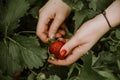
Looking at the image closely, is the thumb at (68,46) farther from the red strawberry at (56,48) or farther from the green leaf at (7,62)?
the green leaf at (7,62)

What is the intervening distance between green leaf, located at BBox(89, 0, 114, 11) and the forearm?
0.23ft

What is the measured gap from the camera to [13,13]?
1618mm

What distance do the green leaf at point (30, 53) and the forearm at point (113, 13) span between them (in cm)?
35

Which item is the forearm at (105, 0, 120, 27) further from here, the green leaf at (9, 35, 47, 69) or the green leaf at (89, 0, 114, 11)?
the green leaf at (9, 35, 47, 69)

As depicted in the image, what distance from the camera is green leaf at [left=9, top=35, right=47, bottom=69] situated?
1583 millimetres

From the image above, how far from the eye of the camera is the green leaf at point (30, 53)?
1.58 metres

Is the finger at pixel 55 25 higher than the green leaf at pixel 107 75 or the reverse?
higher

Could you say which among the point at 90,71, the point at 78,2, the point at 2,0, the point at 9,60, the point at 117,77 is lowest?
the point at 117,77

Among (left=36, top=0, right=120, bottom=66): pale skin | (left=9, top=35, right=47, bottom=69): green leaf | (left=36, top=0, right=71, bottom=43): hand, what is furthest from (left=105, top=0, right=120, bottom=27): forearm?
(left=9, top=35, right=47, bottom=69): green leaf

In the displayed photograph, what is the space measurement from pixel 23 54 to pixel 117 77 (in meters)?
0.47

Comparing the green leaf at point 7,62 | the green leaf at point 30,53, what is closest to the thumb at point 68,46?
the green leaf at point 30,53

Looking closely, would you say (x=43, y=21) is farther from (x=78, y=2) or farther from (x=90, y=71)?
(x=90, y=71)

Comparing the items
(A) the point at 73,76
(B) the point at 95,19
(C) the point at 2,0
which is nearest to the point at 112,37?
(B) the point at 95,19

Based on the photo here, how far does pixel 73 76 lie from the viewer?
1622 millimetres
